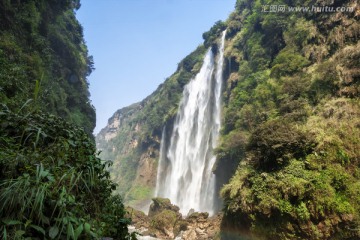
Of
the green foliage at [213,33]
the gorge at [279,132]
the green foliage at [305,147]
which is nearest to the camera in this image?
the green foliage at [305,147]

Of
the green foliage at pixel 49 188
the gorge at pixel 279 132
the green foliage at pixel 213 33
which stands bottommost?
the green foliage at pixel 49 188

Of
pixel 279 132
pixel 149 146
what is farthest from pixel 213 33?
pixel 279 132

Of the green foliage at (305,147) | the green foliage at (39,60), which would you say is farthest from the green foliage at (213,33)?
the green foliage at (305,147)

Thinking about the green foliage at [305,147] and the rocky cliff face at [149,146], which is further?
the rocky cliff face at [149,146]

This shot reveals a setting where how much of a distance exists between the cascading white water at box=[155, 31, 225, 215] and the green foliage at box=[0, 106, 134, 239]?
2644 cm

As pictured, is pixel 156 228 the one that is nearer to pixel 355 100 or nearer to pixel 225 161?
pixel 225 161

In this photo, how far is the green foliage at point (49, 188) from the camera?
7.99 ft

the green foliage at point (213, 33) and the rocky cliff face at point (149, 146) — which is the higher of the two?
the green foliage at point (213, 33)

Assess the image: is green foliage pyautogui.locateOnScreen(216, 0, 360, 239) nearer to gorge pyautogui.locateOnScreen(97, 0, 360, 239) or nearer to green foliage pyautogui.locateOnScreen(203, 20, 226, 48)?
gorge pyautogui.locateOnScreen(97, 0, 360, 239)

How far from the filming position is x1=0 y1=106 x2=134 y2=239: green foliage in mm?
2436

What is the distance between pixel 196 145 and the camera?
1513 inches

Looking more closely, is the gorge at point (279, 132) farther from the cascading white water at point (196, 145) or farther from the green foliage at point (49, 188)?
the green foliage at point (49, 188)

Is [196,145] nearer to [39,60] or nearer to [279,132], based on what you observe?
[39,60]

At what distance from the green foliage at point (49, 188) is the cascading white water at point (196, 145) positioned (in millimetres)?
26437
